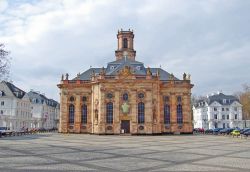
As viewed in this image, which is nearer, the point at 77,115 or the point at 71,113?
the point at 77,115

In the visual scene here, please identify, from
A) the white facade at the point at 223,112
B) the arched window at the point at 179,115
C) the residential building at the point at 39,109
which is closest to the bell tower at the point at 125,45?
the arched window at the point at 179,115

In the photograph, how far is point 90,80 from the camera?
77.6 m

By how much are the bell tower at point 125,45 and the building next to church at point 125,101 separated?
6.72 metres

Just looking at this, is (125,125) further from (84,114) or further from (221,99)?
(221,99)

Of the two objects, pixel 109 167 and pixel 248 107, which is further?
pixel 248 107

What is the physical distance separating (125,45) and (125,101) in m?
24.9

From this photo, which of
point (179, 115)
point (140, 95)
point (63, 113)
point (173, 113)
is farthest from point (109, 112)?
point (179, 115)

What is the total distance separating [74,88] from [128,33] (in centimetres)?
2291

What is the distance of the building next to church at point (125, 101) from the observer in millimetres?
68875

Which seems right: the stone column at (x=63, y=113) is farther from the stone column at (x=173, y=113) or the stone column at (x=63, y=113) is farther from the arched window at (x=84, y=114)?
the stone column at (x=173, y=113)

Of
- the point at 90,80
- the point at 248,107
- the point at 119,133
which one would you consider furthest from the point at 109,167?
the point at 248,107

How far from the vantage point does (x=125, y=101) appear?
69.6 meters

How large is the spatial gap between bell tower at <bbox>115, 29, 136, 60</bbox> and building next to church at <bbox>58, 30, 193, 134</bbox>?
22.0 ft

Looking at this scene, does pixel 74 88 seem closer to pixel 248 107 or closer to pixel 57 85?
pixel 57 85
